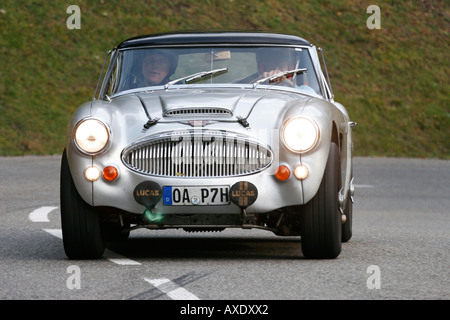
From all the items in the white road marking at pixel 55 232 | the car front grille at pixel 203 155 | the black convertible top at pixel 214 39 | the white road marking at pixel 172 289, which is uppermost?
the black convertible top at pixel 214 39

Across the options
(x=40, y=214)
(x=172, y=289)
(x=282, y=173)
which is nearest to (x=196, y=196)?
(x=282, y=173)

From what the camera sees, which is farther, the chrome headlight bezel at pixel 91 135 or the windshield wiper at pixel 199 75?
the windshield wiper at pixel 199 75

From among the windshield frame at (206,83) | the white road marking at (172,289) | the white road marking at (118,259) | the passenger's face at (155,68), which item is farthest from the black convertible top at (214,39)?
the white road marking at (172,289)

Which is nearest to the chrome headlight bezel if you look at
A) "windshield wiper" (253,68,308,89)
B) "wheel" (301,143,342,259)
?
"wheel" (301,143,342,259)

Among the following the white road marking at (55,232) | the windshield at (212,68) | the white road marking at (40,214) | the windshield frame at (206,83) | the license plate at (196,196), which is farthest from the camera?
the white road marking at (40,214)

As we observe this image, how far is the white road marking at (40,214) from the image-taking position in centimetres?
1087

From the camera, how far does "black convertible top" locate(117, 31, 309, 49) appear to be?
326 inches

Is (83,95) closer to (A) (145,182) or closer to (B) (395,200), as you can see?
(B) (395,200)

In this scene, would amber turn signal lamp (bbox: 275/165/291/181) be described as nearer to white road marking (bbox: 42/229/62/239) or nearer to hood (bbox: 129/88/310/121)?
hood (bbox: 129/88/310/121)

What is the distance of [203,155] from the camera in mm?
6711

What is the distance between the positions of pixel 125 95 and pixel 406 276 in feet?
8.59

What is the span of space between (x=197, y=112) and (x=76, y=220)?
3.45 ft

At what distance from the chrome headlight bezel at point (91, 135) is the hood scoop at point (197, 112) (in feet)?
1.36

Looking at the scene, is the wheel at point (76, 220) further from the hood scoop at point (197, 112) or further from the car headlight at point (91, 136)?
the hood scoop at point (197, 112)
